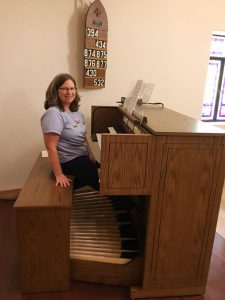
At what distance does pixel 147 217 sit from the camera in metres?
1.54

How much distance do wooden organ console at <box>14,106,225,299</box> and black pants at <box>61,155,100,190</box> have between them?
0.16m

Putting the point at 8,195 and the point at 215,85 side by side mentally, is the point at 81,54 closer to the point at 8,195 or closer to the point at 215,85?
the point at 8,195

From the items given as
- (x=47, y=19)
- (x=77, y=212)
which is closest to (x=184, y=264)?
(x=77, y=212)

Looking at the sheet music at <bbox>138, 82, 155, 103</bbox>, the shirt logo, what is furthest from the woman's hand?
the sheet music at <bbox>138, 82, 155, 103</bbox>

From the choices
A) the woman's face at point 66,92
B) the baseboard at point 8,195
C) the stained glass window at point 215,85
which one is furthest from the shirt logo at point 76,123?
the stained glass window at point 215,85

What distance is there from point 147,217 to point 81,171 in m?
0.61

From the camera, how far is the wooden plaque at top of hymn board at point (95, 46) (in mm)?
2559

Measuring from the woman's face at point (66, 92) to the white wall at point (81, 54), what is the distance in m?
0.91

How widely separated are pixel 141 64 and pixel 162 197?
1.88 m

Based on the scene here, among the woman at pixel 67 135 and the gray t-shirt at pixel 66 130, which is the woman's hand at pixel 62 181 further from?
the gray t-shirt at pixel 66 130

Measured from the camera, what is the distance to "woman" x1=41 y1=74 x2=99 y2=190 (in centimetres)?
178

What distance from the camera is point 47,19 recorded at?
2.53m

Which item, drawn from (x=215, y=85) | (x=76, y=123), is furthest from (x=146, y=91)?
(x=215, y=85)

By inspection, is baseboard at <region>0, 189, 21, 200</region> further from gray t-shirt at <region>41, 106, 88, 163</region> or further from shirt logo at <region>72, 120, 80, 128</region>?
shirt logo at <region>72, 120, 80, 128</region>
